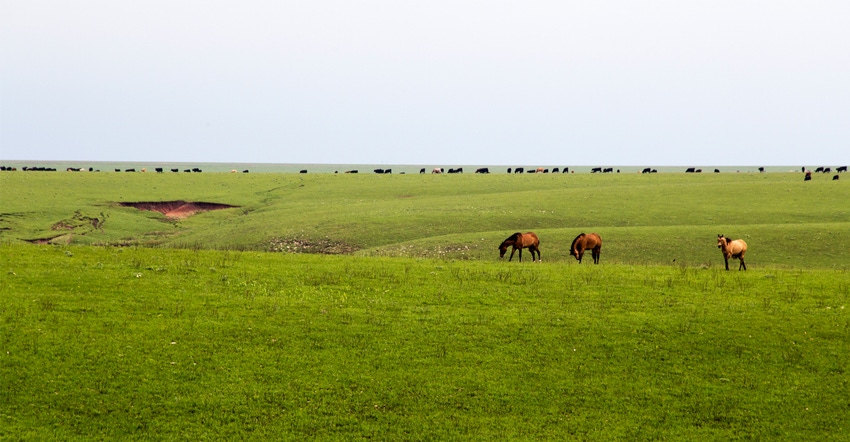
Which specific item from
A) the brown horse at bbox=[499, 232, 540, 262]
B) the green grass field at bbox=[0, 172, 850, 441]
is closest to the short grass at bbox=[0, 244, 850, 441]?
the green grass field at bbox=[0, 172, 850, 441]

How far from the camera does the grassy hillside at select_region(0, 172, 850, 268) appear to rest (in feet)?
168

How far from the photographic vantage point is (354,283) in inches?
1133

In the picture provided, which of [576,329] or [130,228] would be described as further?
[130,228]

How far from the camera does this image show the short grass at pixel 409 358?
18.1 m

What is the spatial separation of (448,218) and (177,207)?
32.8 meters

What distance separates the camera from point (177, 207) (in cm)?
8306

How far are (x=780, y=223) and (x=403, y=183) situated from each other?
52938 mm

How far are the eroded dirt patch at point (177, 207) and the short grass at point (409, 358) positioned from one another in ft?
173

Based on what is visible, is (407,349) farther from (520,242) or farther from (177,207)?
(177,207)

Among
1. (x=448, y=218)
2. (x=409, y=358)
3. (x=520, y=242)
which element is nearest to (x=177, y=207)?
(x=448, y=218)

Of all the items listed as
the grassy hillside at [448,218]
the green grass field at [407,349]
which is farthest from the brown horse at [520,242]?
the green grass field at [407,349]

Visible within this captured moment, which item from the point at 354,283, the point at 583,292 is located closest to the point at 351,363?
the point at 354,283

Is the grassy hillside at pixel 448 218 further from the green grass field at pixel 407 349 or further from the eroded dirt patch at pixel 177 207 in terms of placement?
the green grass field at pixel 407 349

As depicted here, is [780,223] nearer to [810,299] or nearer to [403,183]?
[810,299]
